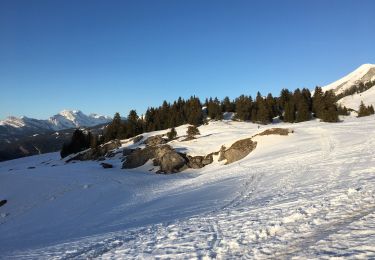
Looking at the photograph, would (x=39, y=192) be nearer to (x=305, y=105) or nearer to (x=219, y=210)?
(x=219, y=210)

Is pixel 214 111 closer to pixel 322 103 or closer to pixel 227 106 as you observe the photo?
pixel 227 106

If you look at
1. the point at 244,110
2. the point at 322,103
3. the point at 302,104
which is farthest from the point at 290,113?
the point at 244,110

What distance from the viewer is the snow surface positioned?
11016 millimetres

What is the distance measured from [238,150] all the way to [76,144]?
201 feet

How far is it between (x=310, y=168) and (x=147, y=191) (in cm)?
1488

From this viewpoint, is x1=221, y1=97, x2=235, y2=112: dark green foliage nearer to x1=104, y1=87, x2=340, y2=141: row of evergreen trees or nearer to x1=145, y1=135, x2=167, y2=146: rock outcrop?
x1=104, y1=87, x2=340, y2=141: row of evergreen trees

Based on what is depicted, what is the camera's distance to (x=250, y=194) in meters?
21.8

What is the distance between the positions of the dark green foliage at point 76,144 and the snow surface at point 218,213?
52.1m

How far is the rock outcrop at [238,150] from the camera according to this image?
47.5m

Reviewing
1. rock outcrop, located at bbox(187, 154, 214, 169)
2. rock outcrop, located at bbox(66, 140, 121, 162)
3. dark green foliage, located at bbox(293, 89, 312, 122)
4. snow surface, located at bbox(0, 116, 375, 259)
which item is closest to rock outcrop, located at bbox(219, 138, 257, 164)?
rock outcrop, located at bbox(187, 154, 214, 169)

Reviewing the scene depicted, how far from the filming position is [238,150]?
4831 cm

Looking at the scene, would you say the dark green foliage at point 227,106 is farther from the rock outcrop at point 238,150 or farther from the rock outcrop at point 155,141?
the rock outcrop at point 238,150

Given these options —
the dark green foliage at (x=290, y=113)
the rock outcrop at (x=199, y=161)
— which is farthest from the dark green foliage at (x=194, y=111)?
the rock outcrop at (x=199, y=161)

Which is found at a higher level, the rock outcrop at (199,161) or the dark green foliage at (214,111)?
the dark green foliage at (214,111)
